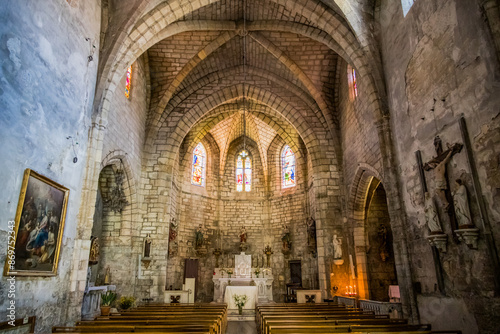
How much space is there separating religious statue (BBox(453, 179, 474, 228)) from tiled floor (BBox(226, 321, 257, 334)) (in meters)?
6.25

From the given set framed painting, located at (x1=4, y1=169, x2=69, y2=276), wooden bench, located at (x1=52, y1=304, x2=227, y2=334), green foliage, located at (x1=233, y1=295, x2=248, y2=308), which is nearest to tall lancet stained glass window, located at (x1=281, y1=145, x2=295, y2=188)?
green foliage, located at (x1=233, y1=295, x2=248, y2=308)

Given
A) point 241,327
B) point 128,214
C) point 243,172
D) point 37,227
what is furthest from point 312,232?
point 37,227

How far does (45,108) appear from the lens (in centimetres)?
671

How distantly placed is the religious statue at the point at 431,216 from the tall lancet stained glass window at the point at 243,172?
15.3m

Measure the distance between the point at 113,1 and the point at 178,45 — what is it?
4.19 meters

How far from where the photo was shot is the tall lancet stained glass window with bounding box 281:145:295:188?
20.6 meters

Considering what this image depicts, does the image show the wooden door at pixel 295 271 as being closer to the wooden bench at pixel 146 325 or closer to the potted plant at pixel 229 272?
the potted plant at pixel 229 272

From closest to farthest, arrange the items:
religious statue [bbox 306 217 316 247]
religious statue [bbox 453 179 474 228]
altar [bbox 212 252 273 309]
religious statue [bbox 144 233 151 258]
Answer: religious statue [bbox 453 179 474 228]
religious statue [bbox 144 233 151 258]
altar [bbox 212 252 273 309]
religious statue [bbox 306 217 316 247]

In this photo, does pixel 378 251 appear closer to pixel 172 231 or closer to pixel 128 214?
pixel 172 231

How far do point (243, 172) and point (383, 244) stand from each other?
1110cm

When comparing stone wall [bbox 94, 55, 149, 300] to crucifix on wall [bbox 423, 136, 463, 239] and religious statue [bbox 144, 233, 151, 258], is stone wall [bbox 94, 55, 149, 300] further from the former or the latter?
crucifix on wall [bbox 423, 136, 463, 239]

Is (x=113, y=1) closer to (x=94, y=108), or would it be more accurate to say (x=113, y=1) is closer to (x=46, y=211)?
(x=94, y=108)

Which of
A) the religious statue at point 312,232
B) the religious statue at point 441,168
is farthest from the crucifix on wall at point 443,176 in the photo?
the religious statue at point 312,232

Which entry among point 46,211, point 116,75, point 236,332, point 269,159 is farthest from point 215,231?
point 46,211
